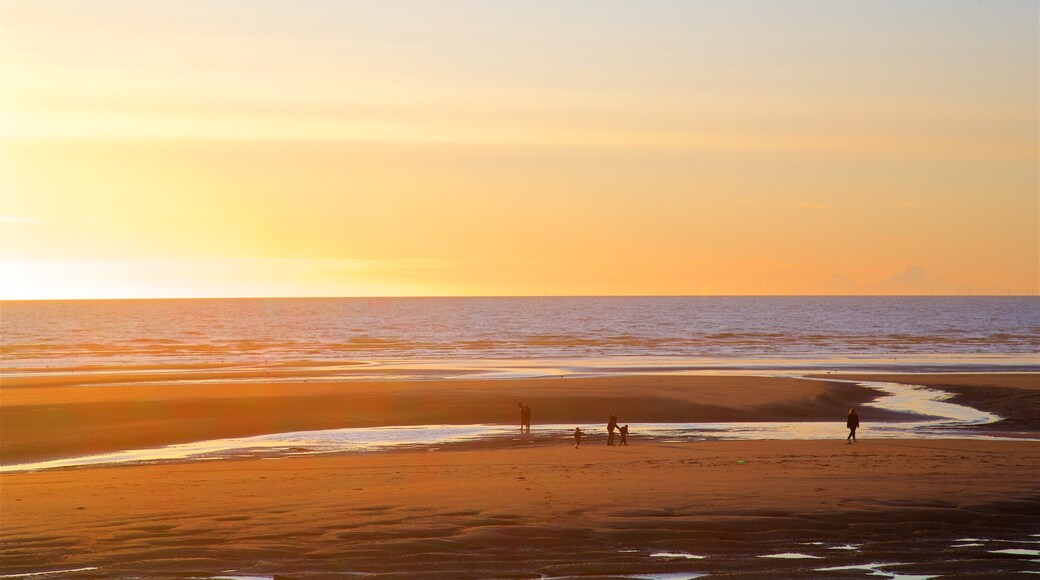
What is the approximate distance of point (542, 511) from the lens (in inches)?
649

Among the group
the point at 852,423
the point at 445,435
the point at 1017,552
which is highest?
the point at 852,423

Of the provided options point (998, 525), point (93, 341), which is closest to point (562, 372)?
point (998, 525)

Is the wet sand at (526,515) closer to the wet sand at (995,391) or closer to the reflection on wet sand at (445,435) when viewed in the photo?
the reflection on wet sand at (445,435)

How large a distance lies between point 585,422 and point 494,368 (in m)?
26.5

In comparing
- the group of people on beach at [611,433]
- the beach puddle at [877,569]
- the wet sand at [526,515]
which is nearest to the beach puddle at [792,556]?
the wet sand at [526,515]

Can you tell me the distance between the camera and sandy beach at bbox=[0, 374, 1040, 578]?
43.8 ft

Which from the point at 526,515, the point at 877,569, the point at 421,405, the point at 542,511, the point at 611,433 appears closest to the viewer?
the point at 877,569

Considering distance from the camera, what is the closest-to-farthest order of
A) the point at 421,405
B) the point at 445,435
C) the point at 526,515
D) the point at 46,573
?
the point at 46,573, the point at 526,515, the point at 445,435, the point at 421,405

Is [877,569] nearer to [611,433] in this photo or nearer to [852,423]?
[611,433]

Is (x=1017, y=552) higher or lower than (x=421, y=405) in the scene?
lower

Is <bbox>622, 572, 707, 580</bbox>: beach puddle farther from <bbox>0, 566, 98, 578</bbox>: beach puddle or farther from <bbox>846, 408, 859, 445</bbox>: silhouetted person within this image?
<bbox>846, 408, 859, 445</bbox>: silhouetted person

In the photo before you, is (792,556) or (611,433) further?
(611,433)

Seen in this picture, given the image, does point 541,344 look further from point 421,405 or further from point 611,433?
point 611,433

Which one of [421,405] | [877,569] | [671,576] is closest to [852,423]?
[877,569]
